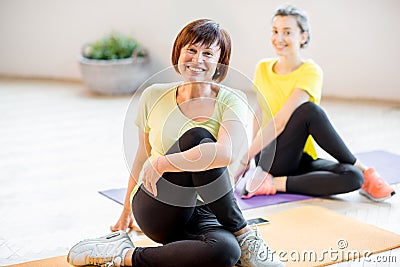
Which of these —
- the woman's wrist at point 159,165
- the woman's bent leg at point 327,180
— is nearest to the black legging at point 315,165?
the woman's bent leg at point 327,180

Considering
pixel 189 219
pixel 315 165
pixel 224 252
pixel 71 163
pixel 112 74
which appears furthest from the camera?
pixel 112 74

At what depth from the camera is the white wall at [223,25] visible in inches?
171

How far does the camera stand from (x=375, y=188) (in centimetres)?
261

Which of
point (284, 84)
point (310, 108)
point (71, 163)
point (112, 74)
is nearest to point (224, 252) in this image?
point (310, 108)

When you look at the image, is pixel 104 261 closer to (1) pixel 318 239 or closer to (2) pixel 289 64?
(1) pixel 318 239

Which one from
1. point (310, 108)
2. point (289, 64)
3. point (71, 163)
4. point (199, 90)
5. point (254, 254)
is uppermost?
point (199, 90)

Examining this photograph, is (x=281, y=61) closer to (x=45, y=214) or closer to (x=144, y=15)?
(x=45, y=214)

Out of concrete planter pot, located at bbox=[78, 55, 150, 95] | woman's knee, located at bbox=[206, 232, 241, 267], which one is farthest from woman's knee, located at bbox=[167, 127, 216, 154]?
concrete planter pot, located at bbox=[78, 55, 150, 95]

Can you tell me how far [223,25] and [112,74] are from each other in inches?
32.2

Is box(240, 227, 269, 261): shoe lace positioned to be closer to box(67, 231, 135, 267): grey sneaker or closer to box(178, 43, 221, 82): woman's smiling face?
box(67, 231, 135, 267): grey sneaker

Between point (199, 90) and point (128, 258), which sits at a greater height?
point (199, 90)

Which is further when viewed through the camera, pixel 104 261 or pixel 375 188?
pixel 375 188

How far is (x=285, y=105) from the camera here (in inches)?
107

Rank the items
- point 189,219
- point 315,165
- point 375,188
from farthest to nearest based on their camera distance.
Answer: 1. point 315,165
2. point 375,188
3. point 189,219
